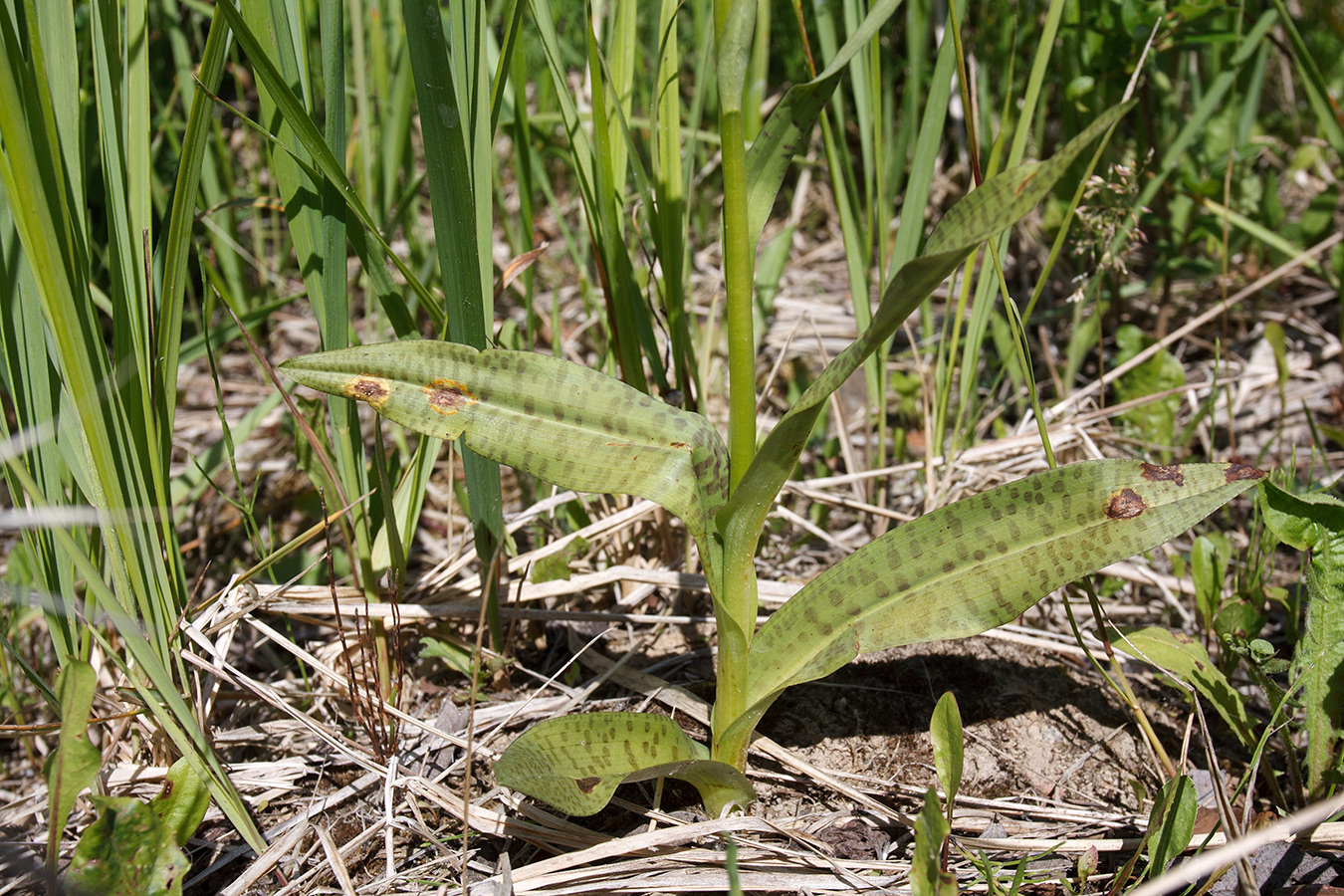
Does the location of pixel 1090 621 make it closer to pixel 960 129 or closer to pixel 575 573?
pixel 575 573

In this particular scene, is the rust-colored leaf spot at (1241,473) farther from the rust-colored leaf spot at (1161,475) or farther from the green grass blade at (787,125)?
the green grass blade at (787,125)

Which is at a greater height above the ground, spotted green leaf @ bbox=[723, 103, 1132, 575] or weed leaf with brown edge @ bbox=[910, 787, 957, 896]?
spotted green leaf @ bbox=[723, 103, 1132, 575]

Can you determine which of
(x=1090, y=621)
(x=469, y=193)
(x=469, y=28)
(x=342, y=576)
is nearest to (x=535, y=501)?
(x=342, y=576)

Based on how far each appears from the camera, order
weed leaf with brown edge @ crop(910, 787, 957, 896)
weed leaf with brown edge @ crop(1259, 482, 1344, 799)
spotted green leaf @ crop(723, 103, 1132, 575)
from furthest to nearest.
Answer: weed leaf with brown edge @ crop(1259, 482, 1344, 799)
weed leaf with brown edge @ crop(910, 787, 957, 896)
spotted green leaf @ crop(723, 103, 1132, 575)

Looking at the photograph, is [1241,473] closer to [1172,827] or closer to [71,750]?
[1172,827]

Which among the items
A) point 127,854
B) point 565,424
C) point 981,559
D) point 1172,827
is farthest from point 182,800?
point 1172,827

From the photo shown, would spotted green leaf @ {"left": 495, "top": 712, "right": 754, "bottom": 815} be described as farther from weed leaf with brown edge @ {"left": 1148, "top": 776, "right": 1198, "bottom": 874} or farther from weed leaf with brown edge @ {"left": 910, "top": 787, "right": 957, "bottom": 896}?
weed leaf with brown edge @ {"left": 1148, "top": 776, "right": 1198, "bottom": 874}

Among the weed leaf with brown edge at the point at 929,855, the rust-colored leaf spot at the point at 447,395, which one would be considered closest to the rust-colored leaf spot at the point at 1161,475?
the weed leaf with brown edge at the point at 929,855

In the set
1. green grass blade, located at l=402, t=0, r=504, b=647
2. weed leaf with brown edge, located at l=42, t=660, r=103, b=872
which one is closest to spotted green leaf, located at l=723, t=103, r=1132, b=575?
green grass blade, located at l=402, t=0, r=504, b=647
